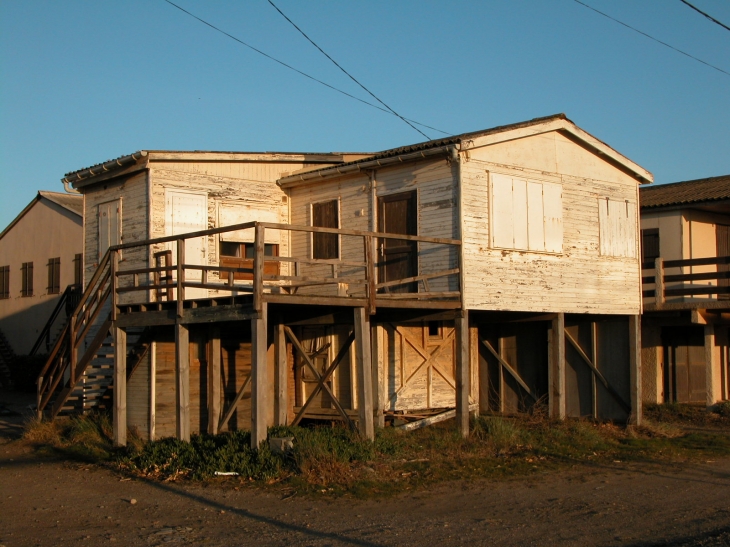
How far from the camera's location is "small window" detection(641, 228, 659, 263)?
74.0ft

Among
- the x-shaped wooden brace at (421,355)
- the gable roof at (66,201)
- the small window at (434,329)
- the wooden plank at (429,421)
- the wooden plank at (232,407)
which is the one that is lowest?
the wooden plank at (429,421)

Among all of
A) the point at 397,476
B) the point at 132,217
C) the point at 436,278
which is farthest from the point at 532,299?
the point at 132,217

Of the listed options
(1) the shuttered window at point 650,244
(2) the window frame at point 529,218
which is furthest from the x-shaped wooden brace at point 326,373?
(1) the shuttered window at point 650,244

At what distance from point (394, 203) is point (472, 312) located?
346 cm

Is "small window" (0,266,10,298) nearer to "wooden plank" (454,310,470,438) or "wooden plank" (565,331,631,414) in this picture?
"wooden plank" (565,331,631,414)

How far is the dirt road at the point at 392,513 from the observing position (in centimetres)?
912

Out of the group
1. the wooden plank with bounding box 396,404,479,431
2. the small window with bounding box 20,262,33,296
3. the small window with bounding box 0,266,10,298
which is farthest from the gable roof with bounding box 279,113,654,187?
the small window with bounding box 0,266,10,298

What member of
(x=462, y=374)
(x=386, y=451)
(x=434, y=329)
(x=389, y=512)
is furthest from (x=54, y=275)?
(x=389, y=512)

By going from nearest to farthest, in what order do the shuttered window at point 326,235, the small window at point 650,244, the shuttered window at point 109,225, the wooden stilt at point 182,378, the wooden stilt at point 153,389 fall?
the wooden stilt at point 182,378 → the wooden stilt at point 153,389 → the shuttered window at point 109,225 → the shuttered window at point 326,235 → the small window at point 650,244

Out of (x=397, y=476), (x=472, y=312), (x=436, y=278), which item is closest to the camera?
(x=397, y=476)

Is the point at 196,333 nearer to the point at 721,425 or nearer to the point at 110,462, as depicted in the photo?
the point at 110,462

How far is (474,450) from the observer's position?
1444cm

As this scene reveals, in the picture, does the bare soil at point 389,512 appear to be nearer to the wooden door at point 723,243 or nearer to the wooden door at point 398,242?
the wooden door at point 398,242

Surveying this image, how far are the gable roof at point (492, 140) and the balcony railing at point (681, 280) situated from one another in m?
2.59
